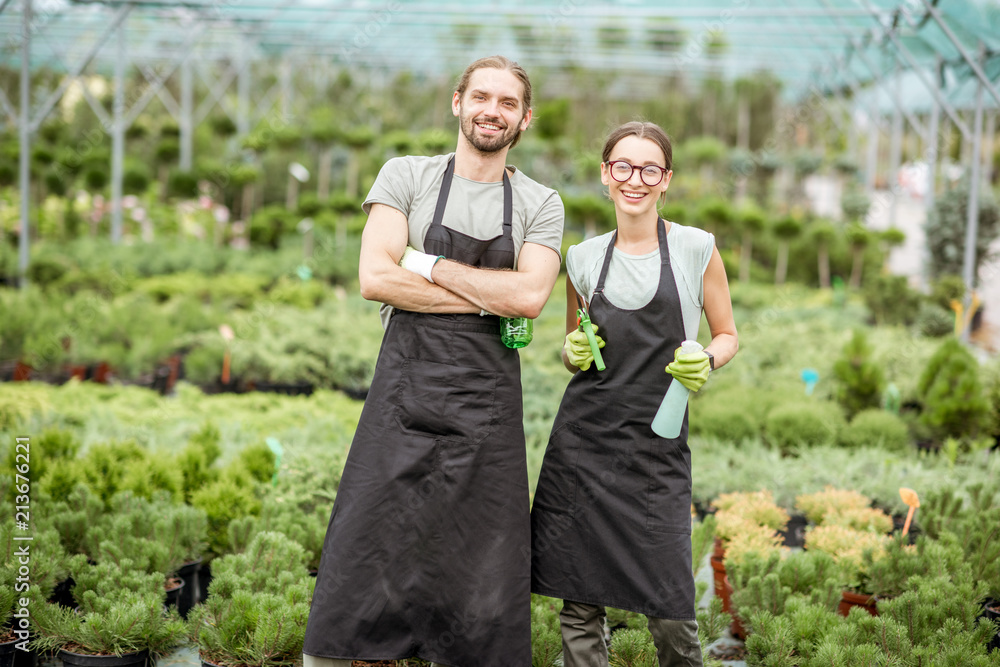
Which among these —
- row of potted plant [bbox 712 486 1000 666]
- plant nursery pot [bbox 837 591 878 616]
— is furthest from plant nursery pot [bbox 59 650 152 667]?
plant nursery pot [bbox 837 591 878 616]

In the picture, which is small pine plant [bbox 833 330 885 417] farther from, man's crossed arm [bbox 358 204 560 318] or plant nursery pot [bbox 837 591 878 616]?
man's crossed arm [bbox 358 204 560 318]

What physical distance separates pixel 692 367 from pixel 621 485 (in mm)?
364

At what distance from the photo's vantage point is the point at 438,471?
6.81 feet

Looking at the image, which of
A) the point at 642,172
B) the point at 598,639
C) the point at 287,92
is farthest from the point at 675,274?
the point at 287,92

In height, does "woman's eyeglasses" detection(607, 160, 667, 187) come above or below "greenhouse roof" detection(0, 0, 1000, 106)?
below

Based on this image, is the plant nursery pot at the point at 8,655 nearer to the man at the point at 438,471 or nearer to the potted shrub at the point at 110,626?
the potted shrub at the point at 110,626

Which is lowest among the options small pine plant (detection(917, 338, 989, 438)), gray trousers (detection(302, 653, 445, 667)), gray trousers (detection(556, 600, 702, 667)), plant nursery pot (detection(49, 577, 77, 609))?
plant nursery pot (detection(49, 577, 77, 609))

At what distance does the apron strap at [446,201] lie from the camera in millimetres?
2156

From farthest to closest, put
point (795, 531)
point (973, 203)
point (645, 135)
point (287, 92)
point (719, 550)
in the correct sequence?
point (287, 92) < point (973, 203) < point (795, 531) < point (719, 550) < point (645, 135)

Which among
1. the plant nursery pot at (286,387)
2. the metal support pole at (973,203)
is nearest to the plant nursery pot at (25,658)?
the plant nursery pot at (286,387)

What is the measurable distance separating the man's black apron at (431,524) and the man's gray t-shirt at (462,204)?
9.6 inches

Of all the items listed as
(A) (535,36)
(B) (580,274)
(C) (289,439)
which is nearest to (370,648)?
(B) (580,274)

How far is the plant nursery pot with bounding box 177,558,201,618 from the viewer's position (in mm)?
2939

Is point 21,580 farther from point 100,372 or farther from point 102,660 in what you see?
point 100,372
